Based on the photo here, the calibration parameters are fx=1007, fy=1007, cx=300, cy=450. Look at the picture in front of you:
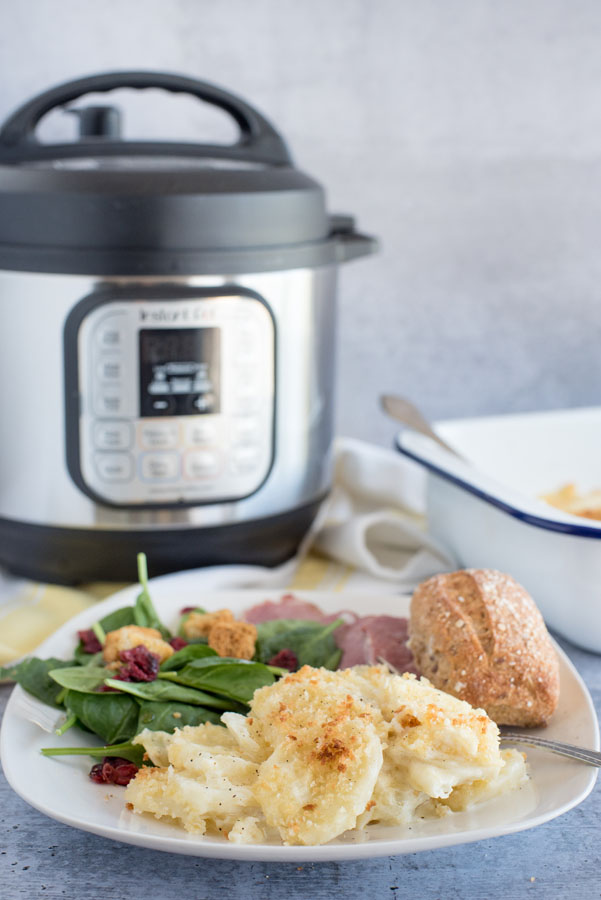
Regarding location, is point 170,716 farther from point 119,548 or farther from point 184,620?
point 119,548

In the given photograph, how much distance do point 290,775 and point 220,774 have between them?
0.04 meters

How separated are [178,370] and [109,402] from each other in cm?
6

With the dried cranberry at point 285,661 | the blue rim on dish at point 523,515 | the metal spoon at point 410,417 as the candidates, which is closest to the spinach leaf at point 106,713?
the dried cranberry at point 285,661

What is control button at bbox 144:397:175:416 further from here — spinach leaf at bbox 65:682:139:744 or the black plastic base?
spinach leaf at bbox 65:682:139:744

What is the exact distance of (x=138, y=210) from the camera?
2.59 feet

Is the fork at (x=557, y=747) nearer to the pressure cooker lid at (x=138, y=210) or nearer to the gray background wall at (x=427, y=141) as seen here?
the pressure cooker lid at (x=138, y=210)

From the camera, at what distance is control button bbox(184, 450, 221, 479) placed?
2.80 feet

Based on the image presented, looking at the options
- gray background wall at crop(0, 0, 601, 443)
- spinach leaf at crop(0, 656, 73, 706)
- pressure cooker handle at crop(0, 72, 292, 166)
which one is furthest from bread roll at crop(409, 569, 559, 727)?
gray background wall at crop(0, 0, 601, 443)

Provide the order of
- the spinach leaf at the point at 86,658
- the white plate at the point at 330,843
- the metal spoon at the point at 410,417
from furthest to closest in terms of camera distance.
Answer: the metal spoon at the point at 410,417 → the spinach leaf at the point at 86,658 → the white plate at the point at 330,843

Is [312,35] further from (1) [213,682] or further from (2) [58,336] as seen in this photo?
(1) [213,682]

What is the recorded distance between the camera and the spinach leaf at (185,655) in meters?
0.68

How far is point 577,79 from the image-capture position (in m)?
1.35

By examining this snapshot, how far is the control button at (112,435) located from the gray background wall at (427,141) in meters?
0.56

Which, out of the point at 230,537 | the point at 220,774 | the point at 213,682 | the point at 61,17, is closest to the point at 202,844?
the point at 220,774
